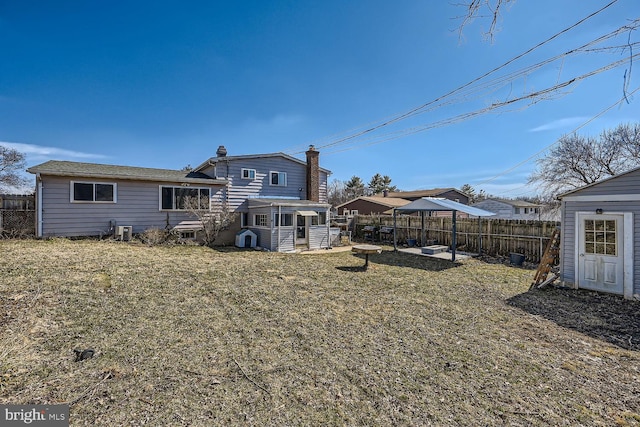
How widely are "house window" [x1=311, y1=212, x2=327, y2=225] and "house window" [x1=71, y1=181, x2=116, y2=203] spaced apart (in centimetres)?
928

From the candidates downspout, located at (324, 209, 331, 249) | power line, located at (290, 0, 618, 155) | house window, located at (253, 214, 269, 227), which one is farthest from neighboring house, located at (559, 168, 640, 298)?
house window, located at (253, 214, 269, 227)

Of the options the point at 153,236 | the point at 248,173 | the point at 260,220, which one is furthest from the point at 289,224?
the point at 153,236

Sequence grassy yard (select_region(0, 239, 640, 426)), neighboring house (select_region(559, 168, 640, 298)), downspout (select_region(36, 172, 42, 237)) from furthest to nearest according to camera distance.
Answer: downspout (select_region(36, 172, 42, 237)) → neighboring house (select_region(559, 168, 640, 298)) → grassy yard (select_region(0, 239, 640, 426))

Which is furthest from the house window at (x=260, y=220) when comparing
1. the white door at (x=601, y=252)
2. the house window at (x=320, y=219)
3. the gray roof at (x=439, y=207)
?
the white door at (x=601, y=252)

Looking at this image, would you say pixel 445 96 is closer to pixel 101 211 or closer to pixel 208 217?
pixel 208 217

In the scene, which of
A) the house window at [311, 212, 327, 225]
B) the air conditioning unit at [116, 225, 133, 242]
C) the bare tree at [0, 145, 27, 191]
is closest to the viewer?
the air conditioning unit at [116, 225, 133, 242]

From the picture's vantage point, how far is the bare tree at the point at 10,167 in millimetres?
20345

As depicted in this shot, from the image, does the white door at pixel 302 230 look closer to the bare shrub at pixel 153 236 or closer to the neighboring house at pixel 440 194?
the bare shrub at pixel 153 236

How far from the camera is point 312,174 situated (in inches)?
677

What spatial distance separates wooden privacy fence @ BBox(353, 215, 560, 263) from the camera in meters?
11.6

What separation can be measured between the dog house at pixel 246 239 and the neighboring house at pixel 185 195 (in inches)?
15.6

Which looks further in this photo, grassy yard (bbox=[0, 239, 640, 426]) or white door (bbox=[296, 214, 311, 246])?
white door (bbox=[296, 214, 311, 246])

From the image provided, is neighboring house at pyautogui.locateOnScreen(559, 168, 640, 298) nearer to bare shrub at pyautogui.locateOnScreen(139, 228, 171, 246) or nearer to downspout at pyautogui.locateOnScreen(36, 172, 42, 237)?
bare shrub at pyautogui.locateOnScreen(139, 228, 171, 246)

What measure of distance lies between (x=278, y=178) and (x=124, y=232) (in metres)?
8.26
